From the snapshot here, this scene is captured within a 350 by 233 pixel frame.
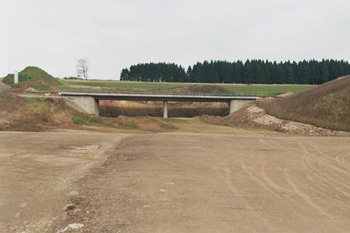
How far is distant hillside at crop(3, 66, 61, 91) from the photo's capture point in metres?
75.4

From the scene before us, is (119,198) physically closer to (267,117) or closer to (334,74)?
(267,117)

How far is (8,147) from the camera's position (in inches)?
884

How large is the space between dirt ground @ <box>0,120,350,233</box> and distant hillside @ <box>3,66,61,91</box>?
58.0 m

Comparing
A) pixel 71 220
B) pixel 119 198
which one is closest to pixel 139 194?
pixel 119 198

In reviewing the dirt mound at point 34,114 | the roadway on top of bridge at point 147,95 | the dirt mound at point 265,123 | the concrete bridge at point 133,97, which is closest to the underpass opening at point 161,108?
the concrete bridge at point 133,97

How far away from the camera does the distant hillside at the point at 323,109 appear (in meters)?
43.1

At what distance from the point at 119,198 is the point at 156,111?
74.9 m

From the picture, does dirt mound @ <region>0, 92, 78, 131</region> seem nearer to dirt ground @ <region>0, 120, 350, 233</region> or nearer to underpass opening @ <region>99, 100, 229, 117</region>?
dirt ground @ <region>0, 120, 350, 233</region>

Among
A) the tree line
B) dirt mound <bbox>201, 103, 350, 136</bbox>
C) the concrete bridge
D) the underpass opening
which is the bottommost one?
dirt mound <bbox>201, 103, 350, 136</bbox>

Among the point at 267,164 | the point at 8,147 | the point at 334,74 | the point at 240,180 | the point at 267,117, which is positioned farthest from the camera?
the point at 334,74

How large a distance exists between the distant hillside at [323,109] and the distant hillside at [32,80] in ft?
189

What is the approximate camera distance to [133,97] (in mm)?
67625

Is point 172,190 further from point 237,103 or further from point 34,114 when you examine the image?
point 237,103

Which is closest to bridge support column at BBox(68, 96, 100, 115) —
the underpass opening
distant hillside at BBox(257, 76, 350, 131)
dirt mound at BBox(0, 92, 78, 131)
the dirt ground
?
dirt mound at BBox(0, 92, 78, 131)
